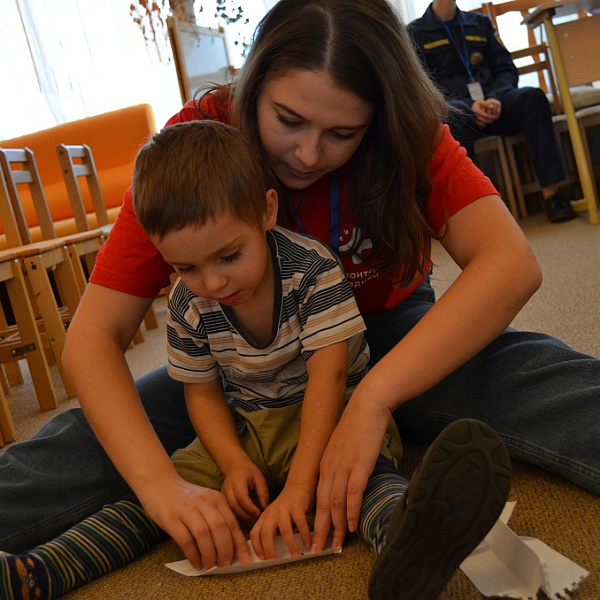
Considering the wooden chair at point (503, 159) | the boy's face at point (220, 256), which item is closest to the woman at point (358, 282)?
the boy's face at point (220, 256)

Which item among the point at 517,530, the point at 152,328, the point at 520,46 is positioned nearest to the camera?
the point at 517,530

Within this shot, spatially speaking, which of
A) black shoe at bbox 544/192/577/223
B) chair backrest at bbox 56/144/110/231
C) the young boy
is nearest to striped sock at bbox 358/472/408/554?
the young boy

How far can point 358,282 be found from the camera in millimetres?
1056

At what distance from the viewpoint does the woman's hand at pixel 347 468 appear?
2.45ft

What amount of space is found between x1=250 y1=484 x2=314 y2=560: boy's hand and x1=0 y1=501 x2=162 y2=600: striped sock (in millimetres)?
181

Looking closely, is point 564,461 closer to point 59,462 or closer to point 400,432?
point 400,432

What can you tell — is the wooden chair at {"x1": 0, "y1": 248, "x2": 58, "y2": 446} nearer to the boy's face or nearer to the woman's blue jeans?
the woman's blue jeans


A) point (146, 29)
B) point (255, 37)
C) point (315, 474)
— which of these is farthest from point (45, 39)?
point (315, 474)

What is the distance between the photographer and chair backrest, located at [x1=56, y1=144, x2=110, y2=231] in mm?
2837

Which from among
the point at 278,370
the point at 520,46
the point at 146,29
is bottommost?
the point at 278,370

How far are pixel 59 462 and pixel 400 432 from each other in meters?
0.45

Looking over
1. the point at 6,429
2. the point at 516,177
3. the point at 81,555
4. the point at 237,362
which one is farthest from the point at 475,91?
the point at 81,555

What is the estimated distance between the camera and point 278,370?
943 millimetres

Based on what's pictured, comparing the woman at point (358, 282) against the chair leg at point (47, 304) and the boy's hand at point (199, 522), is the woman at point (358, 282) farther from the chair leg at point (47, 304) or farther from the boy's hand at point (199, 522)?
the chair leg at point (47, 304)
